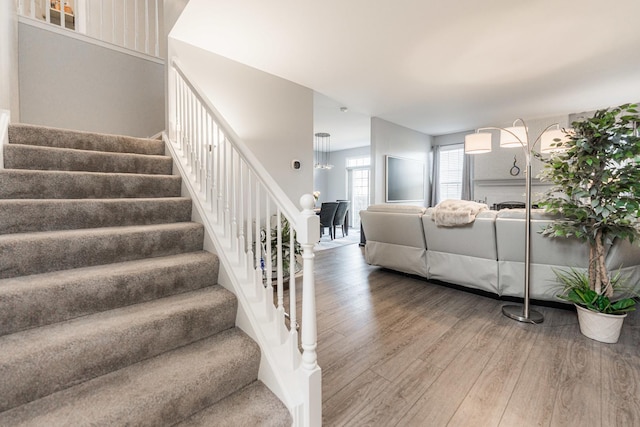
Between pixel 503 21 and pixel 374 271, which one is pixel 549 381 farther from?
pixel 503 21

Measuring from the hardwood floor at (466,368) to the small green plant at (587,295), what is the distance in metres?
0.23

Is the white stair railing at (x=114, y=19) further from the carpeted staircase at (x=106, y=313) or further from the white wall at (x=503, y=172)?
the white wall at (x=503, y=172)

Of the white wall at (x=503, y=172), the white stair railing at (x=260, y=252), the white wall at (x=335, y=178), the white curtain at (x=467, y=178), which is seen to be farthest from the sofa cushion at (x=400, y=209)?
the white wall at (x=335, y=178)

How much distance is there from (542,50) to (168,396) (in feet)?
13.7

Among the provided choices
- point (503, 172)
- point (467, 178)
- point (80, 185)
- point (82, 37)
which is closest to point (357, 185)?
point (467, 178)

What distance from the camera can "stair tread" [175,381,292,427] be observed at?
111cm

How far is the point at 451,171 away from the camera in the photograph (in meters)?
6.98

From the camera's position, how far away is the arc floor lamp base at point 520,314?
237cm

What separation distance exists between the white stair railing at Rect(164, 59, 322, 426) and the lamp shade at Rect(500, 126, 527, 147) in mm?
2352

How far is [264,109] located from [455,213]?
2514 millimetres

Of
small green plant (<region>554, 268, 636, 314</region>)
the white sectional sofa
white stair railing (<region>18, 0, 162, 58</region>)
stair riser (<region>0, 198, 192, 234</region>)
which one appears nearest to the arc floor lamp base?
the white sectional sofa

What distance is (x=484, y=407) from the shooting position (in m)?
1.45

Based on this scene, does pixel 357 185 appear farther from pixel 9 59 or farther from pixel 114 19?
pixel 9 59

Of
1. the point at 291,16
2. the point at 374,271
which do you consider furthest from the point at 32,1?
the point at 374,271
